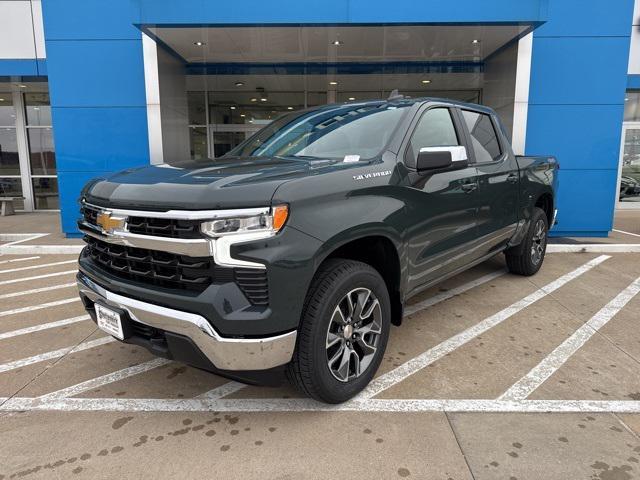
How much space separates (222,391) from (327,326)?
103cm

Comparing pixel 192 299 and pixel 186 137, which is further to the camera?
pixel 186 137

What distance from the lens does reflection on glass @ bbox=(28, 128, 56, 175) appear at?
13.3 m

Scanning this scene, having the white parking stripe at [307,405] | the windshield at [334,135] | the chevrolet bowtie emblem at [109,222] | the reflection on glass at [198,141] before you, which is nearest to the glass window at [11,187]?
the reflection on glass at [198,141]

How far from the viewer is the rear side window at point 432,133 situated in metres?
3.34

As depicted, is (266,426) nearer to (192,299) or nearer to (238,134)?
(192,299)

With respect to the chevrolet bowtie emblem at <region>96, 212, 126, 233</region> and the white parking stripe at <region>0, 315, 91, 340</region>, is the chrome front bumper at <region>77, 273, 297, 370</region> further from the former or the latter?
the white parking stripe at <region>0, 315, 91, 340</region>

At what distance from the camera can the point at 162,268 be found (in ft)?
8.16

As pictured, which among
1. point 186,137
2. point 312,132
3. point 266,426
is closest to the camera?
point 266,426

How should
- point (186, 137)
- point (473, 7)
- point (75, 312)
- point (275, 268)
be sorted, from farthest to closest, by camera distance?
1. point (186, 137)
2. point (473, 7)
3. point (75, 312)
4. point (275, 268)

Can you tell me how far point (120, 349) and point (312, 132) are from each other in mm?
2371

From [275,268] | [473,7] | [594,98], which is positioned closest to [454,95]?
[594,98]

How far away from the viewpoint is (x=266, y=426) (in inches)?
107

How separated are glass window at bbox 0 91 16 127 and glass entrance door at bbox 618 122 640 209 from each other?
56.7 feet

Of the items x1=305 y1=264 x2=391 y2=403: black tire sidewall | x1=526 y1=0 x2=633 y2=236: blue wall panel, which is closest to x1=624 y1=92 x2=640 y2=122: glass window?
x1=526 y1=0 x2=633 y2=236: blue wall panel
